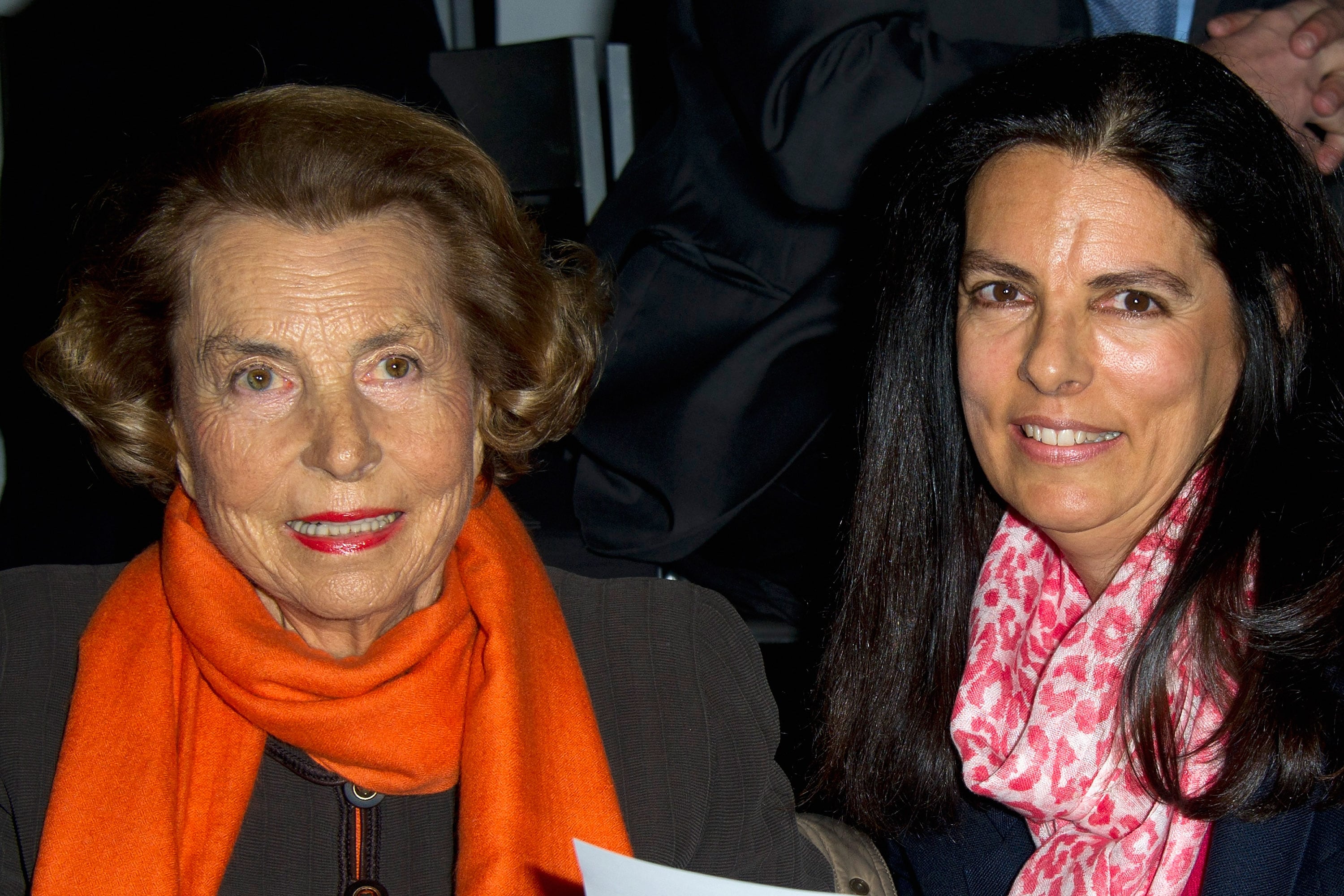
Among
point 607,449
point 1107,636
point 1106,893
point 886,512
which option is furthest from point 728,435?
point 1106,893

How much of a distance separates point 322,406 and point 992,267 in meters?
0.86

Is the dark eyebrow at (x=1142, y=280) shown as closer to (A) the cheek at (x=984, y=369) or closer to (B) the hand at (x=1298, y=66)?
(A) the cheek at (x=984, y=369)

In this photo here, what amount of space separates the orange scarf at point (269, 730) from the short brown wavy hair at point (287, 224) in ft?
0.64

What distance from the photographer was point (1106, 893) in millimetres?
1702

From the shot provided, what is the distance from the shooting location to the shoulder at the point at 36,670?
5.28 ft

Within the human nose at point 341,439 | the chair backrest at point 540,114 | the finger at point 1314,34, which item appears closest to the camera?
the human nose at point 341,439

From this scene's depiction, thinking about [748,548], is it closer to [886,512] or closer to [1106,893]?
[886,512]

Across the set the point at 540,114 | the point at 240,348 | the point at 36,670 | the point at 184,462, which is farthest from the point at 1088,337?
the point at 540,114

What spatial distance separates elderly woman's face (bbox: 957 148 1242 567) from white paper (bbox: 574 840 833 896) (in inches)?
32.9

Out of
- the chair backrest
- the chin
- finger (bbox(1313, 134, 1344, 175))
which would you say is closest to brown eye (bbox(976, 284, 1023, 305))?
the chin

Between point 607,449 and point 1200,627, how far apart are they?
1.08m

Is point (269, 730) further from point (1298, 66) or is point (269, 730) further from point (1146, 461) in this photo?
point (1298, 66)

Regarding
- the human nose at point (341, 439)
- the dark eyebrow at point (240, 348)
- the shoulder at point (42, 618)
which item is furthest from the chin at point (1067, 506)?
the shoulder at point (42, 618)

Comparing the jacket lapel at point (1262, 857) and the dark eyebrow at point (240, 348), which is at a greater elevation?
the dark eyebrow at point (240, 348)
